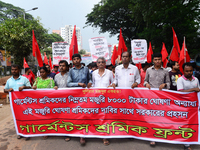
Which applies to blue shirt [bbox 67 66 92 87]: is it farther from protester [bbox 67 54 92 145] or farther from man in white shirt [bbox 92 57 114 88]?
man in white shirt [bbox 92 57 114 88]

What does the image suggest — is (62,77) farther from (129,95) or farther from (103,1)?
(103,1)

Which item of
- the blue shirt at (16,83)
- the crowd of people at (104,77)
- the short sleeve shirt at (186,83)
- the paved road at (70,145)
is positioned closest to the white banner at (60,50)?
the crowd of people at (104,77)

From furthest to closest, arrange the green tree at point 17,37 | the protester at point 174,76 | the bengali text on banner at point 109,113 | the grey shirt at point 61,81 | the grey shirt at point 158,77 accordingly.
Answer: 1. the green tree at point 17,37
2. the protester at point 174,76
3. the grey shirt at point 61,81
4. the grey shirt at point 158,77
5. the bengali text on banner at point 109,113

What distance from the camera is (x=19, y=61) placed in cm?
1509

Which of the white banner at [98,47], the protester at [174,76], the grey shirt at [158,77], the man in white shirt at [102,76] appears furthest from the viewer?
the white banner at [98,47]

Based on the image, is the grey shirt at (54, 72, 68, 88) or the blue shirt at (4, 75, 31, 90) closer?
the blue shirt at (4, 75, 31, 90)

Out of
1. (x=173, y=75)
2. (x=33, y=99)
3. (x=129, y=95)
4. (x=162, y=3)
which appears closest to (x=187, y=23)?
(x=162, y=3)

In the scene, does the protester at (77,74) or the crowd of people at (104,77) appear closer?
the crowd of people at (104,77)

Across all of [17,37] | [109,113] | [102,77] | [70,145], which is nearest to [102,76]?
[102,77]

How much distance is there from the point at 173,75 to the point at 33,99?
3312 millimetres

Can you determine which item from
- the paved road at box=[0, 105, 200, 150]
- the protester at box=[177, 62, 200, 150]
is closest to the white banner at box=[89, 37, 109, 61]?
the protester at box=[177, 62, 200, 150]

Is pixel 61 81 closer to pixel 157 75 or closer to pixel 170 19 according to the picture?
pixel 157 75

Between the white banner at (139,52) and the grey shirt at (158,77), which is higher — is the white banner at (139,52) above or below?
above

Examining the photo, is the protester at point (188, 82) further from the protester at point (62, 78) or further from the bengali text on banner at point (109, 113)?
the protester at point (62, 78)
